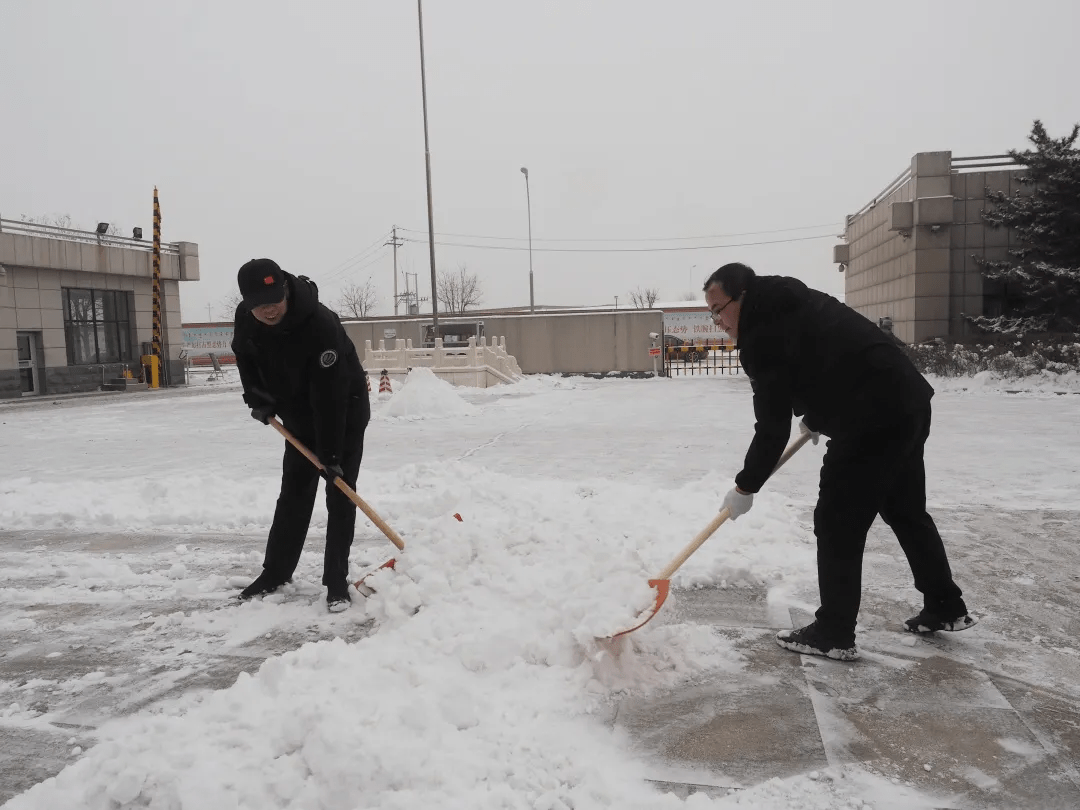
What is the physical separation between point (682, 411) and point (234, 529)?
31.0ft

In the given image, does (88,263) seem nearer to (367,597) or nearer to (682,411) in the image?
(682,411)

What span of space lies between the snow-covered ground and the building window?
57.3 ft

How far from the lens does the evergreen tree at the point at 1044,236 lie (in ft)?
54.2

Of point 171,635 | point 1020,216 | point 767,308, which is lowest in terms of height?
point 171,635

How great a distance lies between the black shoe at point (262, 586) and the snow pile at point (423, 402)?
904 cm

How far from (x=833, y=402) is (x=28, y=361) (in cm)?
2545

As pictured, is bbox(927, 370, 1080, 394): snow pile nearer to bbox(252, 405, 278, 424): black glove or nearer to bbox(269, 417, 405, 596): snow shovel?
bbox(269, 417, 405, 596): snow shovel

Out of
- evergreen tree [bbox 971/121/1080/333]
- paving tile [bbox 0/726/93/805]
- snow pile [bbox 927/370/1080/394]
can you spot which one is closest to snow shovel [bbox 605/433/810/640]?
paving tile [bbox 0/726/93/805]

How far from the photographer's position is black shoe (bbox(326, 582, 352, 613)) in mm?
3814

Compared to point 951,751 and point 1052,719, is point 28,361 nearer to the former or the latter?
point 951,751

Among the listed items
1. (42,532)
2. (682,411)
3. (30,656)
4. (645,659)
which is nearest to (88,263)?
(682,411)

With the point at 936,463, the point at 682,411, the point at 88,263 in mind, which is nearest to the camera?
the point at 936,463

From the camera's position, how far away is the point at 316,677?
104 inches

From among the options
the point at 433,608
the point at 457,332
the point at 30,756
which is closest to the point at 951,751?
the point at 433,608
